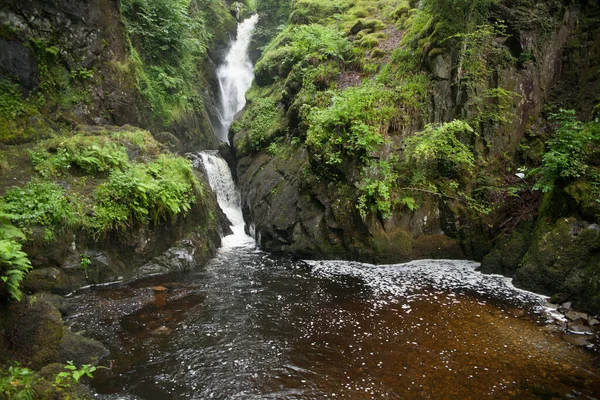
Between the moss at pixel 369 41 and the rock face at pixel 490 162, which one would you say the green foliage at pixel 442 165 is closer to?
the rock face at pixel 490 162

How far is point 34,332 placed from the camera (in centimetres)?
496

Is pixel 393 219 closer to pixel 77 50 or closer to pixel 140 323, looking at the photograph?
pixel 140 323

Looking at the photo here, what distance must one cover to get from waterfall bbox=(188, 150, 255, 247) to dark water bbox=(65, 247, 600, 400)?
6.75 metres

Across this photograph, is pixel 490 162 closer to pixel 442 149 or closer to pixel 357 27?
pixel 442 149

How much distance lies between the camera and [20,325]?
15.9 ft

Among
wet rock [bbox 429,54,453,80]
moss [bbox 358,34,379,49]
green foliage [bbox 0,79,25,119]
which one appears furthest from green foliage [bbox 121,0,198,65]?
wet rock [bbox 429,54,453,80]

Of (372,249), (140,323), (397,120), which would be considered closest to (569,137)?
(397,120)

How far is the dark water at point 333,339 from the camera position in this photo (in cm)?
507

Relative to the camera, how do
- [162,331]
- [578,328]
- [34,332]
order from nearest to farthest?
1. [34,332]
2. [578,328]
3. [162,331]

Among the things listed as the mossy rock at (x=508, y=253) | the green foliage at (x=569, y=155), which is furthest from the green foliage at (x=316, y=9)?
the mossy rock at (x=508, y=253)

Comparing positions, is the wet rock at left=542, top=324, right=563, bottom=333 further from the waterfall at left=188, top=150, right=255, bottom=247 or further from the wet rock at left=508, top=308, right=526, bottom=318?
the waterfall at left=188, top=150, right=255, bottom=247

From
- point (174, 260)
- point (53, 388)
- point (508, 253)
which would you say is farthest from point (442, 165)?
point (53, 388)

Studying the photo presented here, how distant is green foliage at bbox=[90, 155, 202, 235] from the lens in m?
9.52

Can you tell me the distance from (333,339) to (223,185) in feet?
38.0
